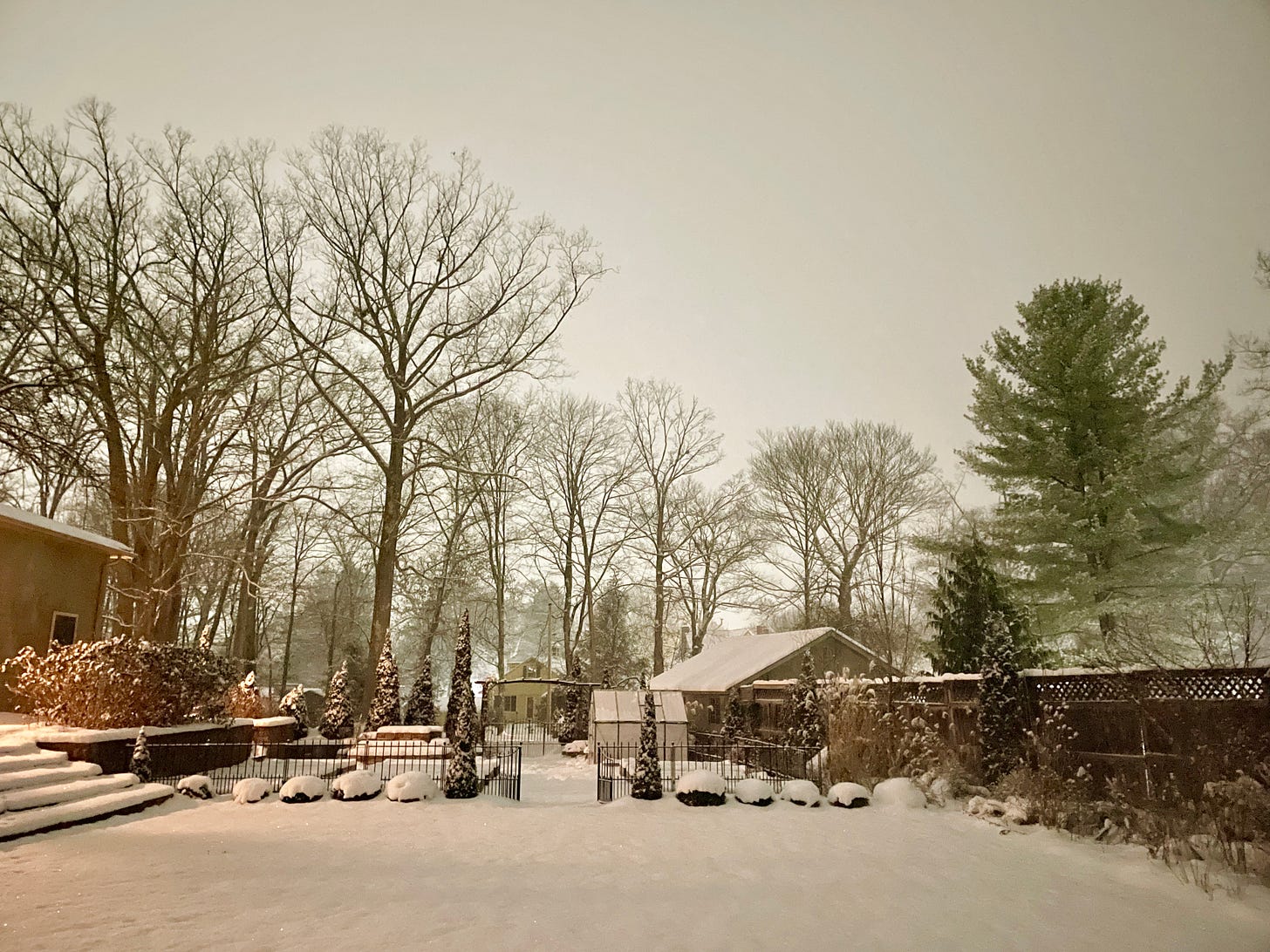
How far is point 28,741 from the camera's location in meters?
12.0

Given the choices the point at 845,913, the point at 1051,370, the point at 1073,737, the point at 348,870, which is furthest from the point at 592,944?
the point at 1051,370

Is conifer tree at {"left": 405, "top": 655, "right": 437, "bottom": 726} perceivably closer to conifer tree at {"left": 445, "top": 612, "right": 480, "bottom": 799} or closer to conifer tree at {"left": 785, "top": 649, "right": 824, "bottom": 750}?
conifer tree at {"left": 445, "top": 612, "right": 480, "bottom": 799}

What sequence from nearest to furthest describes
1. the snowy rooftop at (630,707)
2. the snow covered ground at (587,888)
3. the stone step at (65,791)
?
the snow covered ground at (587,888) → the stone step at (65,791) → the snowy rooftop at (630,707)

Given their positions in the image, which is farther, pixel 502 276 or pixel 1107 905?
pixel 502 276

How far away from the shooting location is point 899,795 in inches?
532

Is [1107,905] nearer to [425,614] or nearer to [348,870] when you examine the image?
[348,870]

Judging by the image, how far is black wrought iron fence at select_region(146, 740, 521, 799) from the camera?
14.4 m

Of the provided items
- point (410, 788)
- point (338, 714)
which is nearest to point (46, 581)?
point (410, 788)

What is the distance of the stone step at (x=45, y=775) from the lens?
10438 millimetres

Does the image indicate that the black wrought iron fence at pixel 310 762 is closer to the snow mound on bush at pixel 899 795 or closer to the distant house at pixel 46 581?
the distant house at pixel 46 581

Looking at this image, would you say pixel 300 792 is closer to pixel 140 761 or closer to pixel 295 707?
pixel 140 761

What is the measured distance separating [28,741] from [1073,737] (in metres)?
16.9

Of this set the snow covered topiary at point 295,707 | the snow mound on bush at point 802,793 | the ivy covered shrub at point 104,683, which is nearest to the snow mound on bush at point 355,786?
the ivy covered shrub at point 104,683

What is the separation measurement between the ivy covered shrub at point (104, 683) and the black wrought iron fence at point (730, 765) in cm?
856
